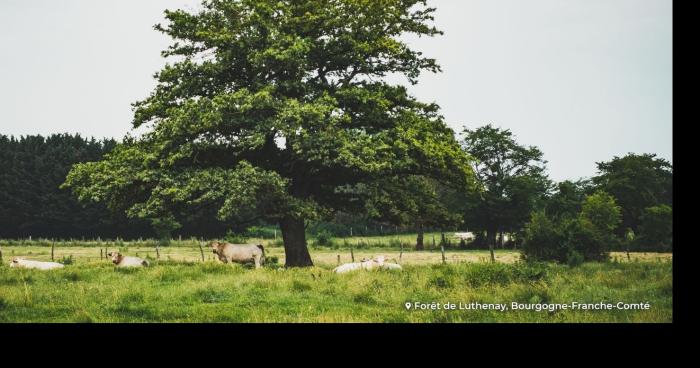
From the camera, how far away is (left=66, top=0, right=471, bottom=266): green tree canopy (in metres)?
20.6

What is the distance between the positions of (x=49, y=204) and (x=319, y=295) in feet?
180

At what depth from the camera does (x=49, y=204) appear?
58750mm

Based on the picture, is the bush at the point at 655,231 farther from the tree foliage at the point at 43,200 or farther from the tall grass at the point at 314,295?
the tree foliage at the point at 43,200

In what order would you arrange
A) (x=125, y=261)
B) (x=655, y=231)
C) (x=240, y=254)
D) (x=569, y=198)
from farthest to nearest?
(x=569, y=198), (x=655, y=231), (x=240, y=254), (x=125, y=261)

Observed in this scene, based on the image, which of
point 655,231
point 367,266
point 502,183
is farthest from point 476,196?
point 367,266

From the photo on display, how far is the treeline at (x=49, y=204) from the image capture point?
183 ft

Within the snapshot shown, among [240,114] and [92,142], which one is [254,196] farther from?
[92,142]

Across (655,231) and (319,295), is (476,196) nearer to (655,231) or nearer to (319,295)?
(655,231)

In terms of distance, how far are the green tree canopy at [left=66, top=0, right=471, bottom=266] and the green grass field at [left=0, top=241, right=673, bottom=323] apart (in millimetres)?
4484

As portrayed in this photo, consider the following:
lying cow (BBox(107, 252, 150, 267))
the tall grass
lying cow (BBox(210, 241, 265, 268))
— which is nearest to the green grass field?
the tall grass

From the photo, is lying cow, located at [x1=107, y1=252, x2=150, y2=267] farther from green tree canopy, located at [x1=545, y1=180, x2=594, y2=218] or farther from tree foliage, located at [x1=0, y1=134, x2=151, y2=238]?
tree foliage, located at [x1=0, y1=134, x2=151, y2=238]

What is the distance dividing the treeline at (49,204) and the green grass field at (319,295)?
4423 centimetres

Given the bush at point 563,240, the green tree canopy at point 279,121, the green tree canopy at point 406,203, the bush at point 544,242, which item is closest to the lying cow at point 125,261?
the green tree canopy at point 279,121

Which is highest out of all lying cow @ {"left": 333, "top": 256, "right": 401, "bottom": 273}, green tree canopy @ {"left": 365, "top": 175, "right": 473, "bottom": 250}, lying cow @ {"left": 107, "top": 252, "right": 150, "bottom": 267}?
green tree canopy @ {"left": 365, "top": 175, "right": 473, "bottom": 250}
